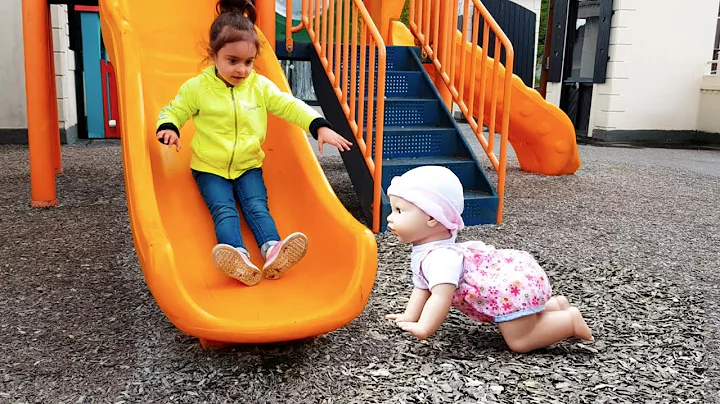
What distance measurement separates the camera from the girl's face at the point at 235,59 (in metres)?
2.70

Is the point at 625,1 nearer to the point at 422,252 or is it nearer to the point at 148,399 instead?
the point at 422,252

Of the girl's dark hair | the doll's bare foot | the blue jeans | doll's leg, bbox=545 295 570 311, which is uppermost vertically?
the girl's dark hair

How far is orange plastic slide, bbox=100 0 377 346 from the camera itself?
197 centimetres

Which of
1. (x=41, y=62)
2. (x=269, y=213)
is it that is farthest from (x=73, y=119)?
(x=269, y=213)

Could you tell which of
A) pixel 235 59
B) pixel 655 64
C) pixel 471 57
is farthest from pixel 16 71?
pixel 655 64

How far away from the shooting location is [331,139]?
251 cm

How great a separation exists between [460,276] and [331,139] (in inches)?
28.5

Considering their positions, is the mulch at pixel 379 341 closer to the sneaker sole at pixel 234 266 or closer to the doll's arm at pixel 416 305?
the doll's arm at pixel 416 305

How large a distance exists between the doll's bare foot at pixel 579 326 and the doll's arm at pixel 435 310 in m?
0.44

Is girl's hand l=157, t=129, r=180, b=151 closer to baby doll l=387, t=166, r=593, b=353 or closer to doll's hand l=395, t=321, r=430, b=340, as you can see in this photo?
baby doll l=387, t=166, r=593, b=353

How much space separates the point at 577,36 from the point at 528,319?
1151 cm

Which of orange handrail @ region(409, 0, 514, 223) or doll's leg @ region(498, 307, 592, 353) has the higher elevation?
orange handrail @ region(409, 0, 514, 223)

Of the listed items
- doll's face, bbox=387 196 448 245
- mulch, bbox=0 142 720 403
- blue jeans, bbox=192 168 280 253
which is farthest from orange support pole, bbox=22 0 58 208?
doll's face, bbox=387 196 448 245

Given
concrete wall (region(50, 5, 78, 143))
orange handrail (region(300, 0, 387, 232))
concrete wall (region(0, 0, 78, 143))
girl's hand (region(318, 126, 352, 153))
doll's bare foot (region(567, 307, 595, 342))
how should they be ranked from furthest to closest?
concrete wall (region(50, 5, 78, 143))
concrete wall (region(0, 0, 78, 143))
orange handrail (region(300, 0, 387, 232))
girl's hand (region(318, 126, 352, 153))
doll's bare foot (region(567, 307, 595, 342))
